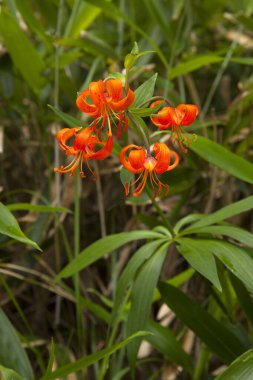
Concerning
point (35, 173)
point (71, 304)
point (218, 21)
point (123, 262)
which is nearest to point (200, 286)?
point (123, 262)

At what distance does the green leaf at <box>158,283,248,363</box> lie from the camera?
113 centimetres

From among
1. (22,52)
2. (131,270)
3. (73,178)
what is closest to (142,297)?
(131,270)

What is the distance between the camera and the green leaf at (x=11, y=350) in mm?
994

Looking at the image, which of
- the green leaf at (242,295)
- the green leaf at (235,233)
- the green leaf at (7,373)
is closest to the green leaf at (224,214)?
the green leaf at (235,233)

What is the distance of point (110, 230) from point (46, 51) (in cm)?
47

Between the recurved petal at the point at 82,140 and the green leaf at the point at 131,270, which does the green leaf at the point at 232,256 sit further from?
the recurved petal at the point at 82,140

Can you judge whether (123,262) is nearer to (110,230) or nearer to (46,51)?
(110,230)

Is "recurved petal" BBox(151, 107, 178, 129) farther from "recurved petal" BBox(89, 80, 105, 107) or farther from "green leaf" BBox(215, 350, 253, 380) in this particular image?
"green leaf" BBox(215, 350, 253, 380)

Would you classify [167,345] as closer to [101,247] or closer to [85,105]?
[101,247]

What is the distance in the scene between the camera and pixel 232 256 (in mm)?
962

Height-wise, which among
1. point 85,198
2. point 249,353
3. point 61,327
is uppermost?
point 85,198

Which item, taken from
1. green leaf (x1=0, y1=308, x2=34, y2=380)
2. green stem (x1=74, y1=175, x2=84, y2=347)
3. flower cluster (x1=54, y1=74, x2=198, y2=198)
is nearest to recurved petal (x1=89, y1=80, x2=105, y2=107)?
flower cluster (x1=54, y1=74, x2=198, y2=198)

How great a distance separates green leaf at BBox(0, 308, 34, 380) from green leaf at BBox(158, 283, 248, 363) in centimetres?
27

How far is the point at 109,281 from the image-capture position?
5.27ft
